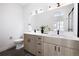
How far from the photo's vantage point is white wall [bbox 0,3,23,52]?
9.40 ft

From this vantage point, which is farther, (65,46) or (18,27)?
(18,27)

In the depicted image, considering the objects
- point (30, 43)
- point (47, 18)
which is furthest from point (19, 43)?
point (47, 18)

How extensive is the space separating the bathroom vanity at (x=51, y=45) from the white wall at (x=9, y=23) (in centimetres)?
55

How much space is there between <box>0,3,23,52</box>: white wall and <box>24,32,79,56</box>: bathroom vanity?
546mm

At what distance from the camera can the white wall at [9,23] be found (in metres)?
2.87

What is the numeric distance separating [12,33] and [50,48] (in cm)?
172

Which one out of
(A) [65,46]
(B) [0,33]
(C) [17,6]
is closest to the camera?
(A) [65,46]

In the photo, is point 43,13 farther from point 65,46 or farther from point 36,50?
point 65,46

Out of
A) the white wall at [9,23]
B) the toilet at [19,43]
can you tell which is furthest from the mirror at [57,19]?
the toilet at [19,43]

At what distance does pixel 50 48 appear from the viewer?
2.04 metres

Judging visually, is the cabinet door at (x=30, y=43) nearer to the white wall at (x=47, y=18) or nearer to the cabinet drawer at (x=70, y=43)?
the white wall at (x=47, y=18)

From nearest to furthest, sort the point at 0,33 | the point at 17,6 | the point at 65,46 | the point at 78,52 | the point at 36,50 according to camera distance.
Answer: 1. the point at 78,52
2. the point at 65,46
3. the point at 36,50
4. the point at 0,33
5. the point at 17,6

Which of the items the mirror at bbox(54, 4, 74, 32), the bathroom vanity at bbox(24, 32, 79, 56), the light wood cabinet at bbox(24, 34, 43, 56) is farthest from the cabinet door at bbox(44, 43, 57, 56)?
the mirror at bbox(54, 4, 74, 32)

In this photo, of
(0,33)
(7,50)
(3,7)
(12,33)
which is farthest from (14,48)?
(3,7)
